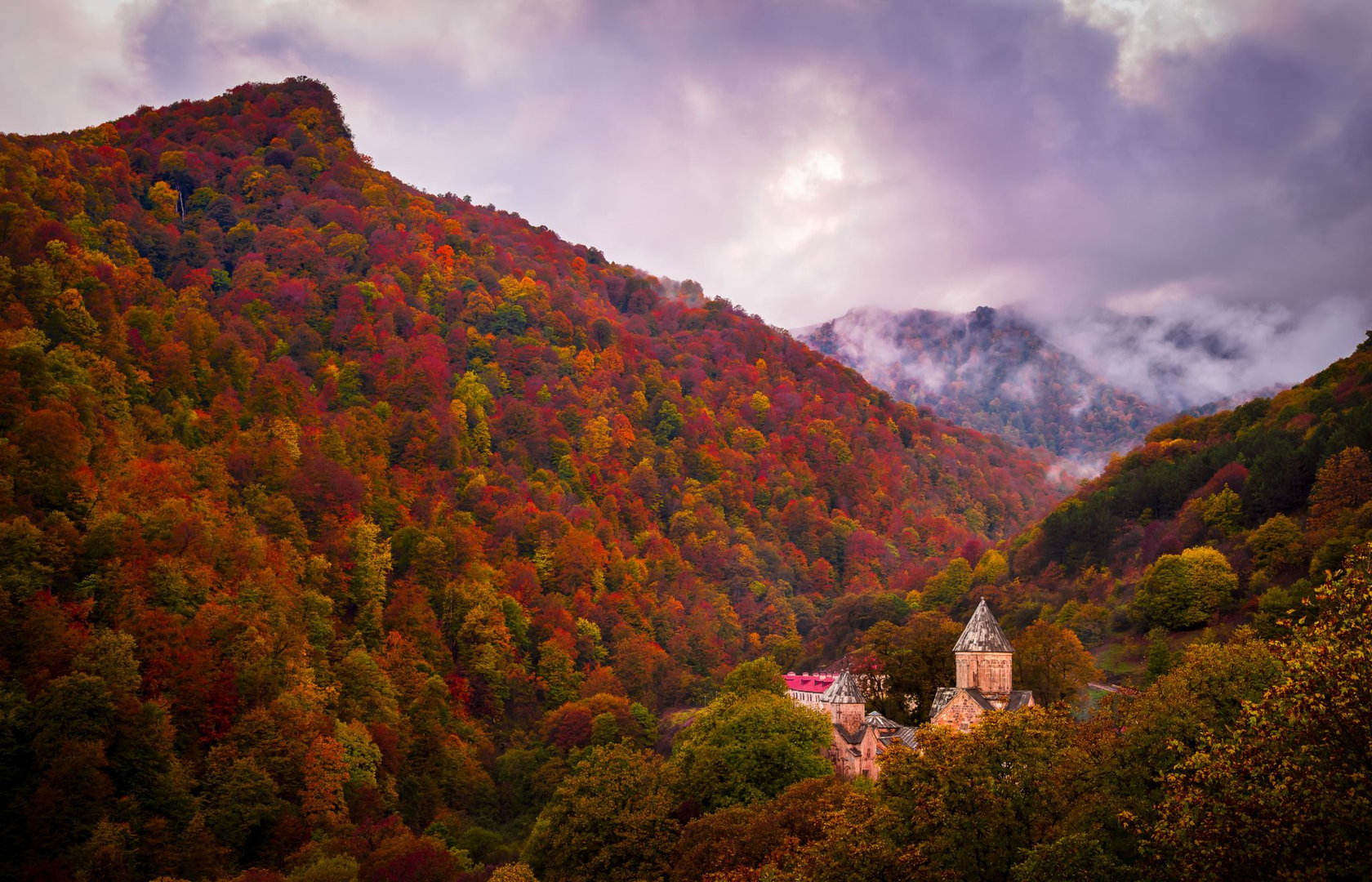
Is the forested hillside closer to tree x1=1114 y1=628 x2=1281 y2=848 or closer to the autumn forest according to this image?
the autumn forest

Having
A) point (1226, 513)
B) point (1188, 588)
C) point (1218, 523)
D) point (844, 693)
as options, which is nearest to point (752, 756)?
point (844, 693)

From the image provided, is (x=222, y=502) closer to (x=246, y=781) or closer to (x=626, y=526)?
(x=246, y=781)

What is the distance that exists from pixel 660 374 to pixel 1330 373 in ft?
231

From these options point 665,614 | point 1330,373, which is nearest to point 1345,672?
point 665,614

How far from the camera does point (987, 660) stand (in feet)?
153

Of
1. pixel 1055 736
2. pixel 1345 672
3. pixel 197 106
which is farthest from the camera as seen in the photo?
pixel 197 106

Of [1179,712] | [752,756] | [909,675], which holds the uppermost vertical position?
[1179,712]

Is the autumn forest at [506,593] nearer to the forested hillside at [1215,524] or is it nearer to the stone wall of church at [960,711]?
the forested hillside at [1215,524]

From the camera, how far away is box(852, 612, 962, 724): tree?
165 feet

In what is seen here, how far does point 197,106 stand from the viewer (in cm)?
10656

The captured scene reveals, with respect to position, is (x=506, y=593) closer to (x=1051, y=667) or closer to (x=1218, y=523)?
(x=1051, y=667)

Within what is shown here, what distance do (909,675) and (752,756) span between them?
1365 cm

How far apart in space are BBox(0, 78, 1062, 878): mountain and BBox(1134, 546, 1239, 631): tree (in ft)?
105

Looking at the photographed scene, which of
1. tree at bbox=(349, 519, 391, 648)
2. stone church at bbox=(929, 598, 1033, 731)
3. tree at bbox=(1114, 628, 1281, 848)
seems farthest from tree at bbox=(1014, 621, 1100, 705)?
tree at bbox=(349, 519, 391, 648)
